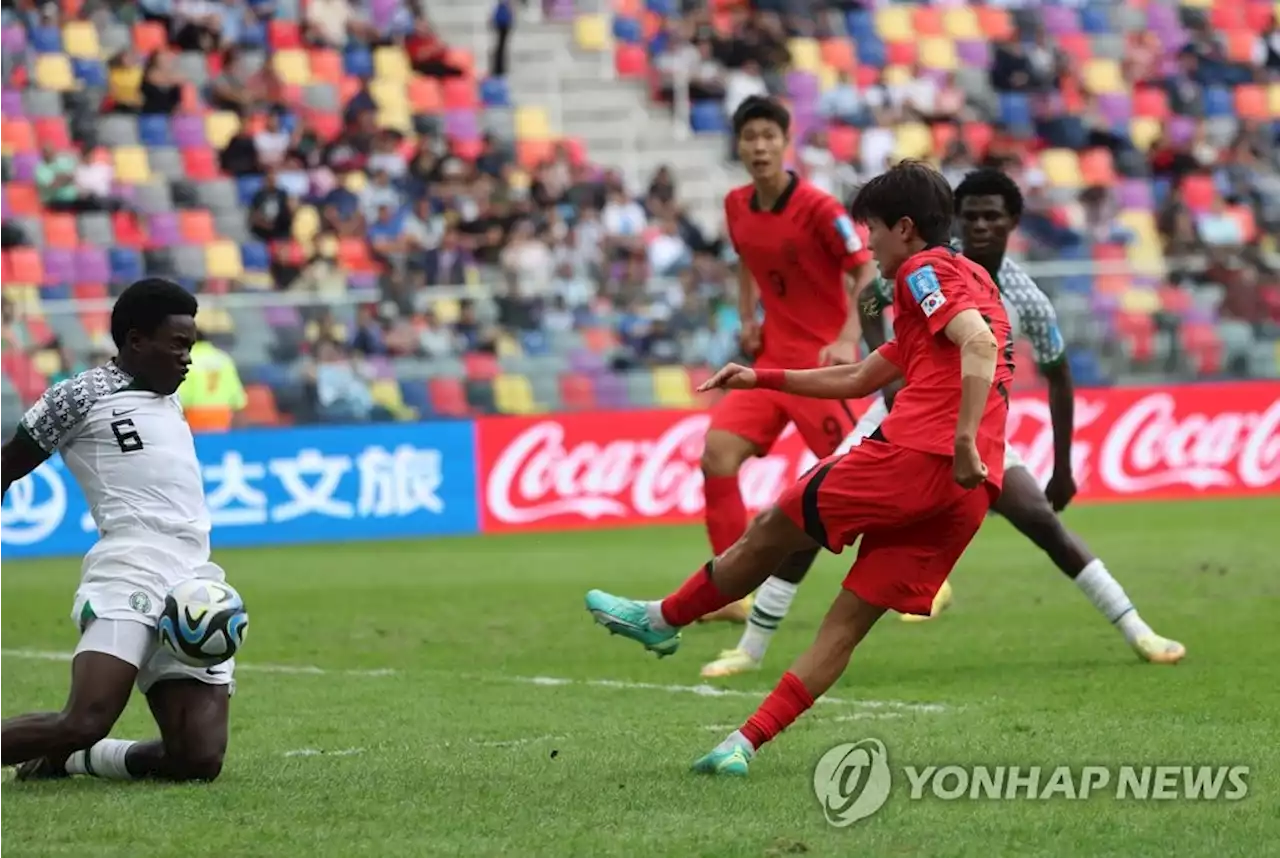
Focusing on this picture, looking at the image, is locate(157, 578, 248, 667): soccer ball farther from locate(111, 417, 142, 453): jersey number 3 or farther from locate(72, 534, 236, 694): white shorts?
locate(111, 417, 142, 453): jersey number 3

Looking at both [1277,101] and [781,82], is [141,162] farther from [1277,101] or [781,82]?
[1277,101]

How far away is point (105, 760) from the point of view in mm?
7480

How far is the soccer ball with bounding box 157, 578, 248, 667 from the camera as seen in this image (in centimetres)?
713

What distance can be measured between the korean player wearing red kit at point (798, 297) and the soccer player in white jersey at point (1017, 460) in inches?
26.9

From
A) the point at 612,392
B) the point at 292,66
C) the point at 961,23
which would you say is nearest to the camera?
the point at 612,392

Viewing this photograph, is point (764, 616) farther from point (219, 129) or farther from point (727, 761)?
point (219, 129)

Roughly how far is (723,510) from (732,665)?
5.08ft

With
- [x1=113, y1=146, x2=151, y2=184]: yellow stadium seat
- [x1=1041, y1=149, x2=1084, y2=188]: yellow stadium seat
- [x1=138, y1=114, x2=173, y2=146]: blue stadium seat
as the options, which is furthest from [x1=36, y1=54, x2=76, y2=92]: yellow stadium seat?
[x1=1041, y1=149, x2=1084, y2=188]: yellow stadium seat

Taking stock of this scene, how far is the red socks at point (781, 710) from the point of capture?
7.12m

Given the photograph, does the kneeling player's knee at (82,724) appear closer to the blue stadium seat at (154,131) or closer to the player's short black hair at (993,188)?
the player's short black hair at (993,188)

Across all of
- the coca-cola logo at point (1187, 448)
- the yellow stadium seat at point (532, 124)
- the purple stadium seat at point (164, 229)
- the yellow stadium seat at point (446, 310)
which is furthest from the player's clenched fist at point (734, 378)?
the yellow stadium seat at point (532, 124)

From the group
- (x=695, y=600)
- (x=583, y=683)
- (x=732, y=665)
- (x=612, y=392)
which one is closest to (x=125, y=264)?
(x=612, y=392)

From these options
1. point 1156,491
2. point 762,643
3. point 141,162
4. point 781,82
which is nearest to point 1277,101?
point 781,82

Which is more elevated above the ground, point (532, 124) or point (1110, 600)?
point (532, 124)
